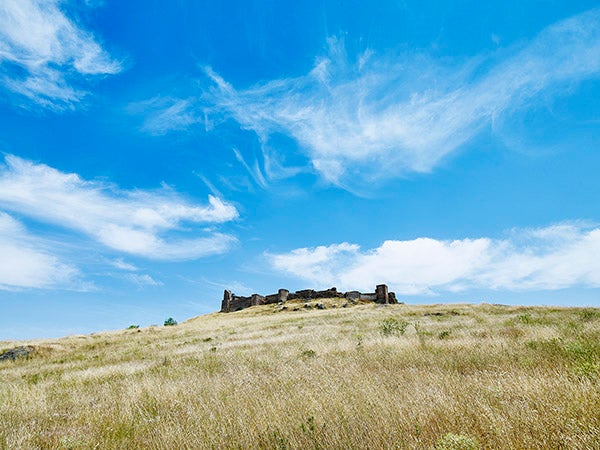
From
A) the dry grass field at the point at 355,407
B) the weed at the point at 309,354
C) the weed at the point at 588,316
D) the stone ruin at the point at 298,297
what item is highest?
Answer: the stone ruin at the point at 298,297

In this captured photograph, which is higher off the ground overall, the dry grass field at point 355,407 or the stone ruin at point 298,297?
the stone ruin at point 298,297

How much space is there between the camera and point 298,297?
2968 inches

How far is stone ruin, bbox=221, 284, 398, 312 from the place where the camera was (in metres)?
65.8

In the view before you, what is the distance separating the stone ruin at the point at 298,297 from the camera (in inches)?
2591

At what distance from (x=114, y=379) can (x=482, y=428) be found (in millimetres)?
10519

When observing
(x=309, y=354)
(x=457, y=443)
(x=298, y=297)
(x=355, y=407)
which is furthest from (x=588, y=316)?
(x=298, y=297)

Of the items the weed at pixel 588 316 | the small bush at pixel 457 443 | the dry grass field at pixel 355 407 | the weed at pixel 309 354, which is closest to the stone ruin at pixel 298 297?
the weed at pixel 588 316

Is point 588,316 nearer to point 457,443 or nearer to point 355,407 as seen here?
point 355,407

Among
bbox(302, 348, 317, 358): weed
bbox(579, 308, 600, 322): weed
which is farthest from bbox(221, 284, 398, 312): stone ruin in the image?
bbox(302, 348, 317, 358): weed

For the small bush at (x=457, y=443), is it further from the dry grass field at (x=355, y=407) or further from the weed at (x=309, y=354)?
the weed at (x=309, y=354)

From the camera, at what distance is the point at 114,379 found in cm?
1008

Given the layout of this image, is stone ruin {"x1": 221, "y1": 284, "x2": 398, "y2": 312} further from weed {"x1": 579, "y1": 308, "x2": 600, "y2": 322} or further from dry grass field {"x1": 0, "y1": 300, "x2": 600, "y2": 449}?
dry grass field {"x1": 0, "y1": 300, "x2": 600, "y2": 449}

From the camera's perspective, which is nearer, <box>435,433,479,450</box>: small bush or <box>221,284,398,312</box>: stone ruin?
<box>435,433,479,450</box>: small bush

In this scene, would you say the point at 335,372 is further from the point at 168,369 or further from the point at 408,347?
the point at 168,369
